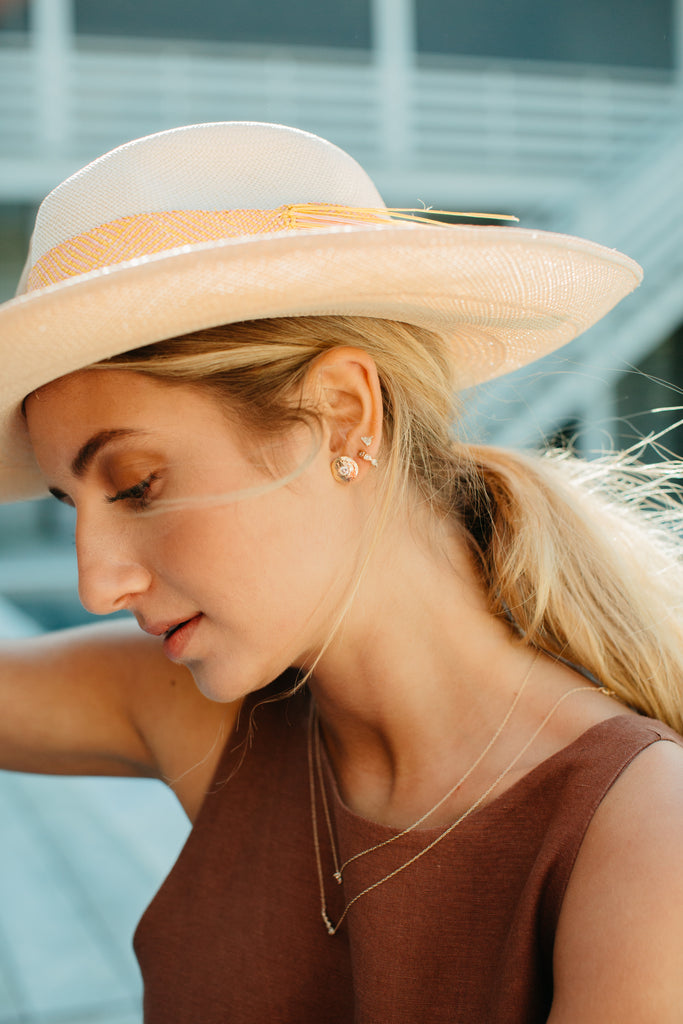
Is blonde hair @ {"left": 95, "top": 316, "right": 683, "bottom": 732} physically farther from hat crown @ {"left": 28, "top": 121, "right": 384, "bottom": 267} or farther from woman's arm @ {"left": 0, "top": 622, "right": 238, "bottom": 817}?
woman's arm @ {"left": 0, "top": 622, "right": 238, "bottom": 817}

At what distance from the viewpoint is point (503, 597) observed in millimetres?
1238

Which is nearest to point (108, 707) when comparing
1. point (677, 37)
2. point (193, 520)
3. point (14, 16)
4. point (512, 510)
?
point (193, 520)

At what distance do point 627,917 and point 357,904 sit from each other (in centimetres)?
38

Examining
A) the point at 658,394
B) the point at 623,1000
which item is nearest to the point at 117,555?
the point at 623,1000

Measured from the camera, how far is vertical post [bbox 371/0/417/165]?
7.85 m

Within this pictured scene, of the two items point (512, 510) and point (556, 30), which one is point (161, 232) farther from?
point (556, 30)

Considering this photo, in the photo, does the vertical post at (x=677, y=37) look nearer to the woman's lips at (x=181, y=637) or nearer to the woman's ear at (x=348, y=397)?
the woman's ear at (x=348, y=397)

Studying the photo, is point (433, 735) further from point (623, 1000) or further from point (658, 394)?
point (658, 394)

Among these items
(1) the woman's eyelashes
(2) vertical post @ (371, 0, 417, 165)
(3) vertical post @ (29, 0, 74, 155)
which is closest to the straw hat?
(1) the woman's eyelashes

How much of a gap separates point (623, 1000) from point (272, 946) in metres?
0.52

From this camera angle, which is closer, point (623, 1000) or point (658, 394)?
point (623, 1000)

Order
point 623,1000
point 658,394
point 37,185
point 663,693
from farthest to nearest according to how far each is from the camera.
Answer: point 37,185 → point 658,394 → point 663,693 → point 623,1000

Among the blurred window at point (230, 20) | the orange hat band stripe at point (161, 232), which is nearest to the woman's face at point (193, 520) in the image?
the orange hat band stripe at point (161, 232)

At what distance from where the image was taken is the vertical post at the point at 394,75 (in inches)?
309
